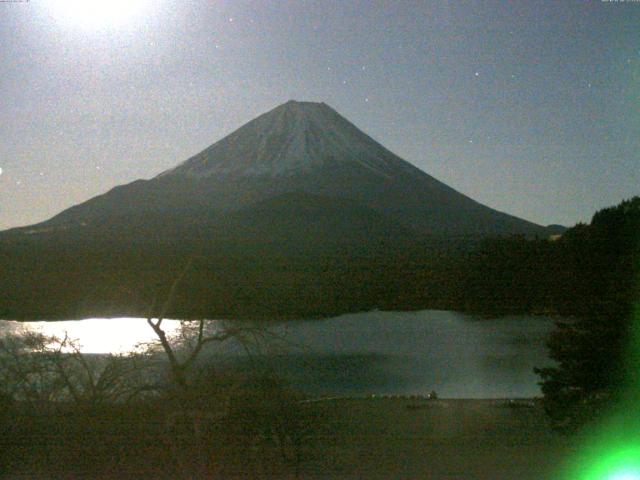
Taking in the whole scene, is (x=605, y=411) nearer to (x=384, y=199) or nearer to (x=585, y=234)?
(x=585, y=234)

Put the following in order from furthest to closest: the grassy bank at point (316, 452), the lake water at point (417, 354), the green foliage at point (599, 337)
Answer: the lake water at point (417, 354)
the green foliage at point (599, 337)
the grassy bank at point (316, 452)

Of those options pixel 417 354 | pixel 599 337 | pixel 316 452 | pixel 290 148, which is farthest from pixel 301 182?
pixel 316 452

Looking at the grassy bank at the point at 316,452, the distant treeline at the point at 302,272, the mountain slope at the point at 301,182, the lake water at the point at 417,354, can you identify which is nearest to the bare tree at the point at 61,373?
the grassy bank at the point at 316,452

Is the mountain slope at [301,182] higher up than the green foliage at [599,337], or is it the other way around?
the mountain slope at [301,182]

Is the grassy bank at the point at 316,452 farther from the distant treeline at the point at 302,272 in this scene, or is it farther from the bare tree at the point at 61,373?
the distant treeline at the point at 302,272

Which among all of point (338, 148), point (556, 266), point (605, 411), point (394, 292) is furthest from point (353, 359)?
point (338, 148)

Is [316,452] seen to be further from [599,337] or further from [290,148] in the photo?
[290,148]

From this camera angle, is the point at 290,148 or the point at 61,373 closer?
the point at 61,373
